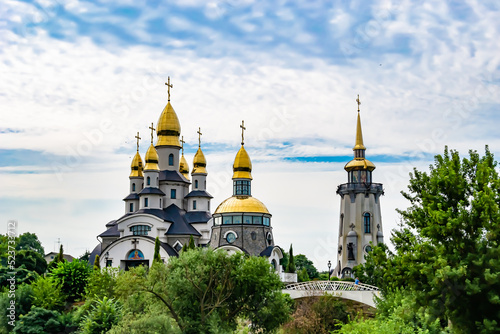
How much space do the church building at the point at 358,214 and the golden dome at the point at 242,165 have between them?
9651 millimetres

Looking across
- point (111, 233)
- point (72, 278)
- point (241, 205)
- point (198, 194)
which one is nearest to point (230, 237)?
point (241, 205)

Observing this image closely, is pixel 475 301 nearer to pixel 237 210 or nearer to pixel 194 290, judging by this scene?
pixel 194 290

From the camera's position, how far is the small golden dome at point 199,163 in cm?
6347

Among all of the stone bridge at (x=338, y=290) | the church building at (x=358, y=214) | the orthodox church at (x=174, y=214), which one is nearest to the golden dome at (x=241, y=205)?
the orthodox church at (x=174, y=214)

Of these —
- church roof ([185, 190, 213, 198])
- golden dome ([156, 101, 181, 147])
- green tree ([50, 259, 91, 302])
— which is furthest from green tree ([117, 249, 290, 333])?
golden dome ([156, 101, 181, 147])

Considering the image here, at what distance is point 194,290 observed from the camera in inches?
1139

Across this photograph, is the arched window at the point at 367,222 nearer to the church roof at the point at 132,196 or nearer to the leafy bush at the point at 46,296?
the church roof at the point at 132,196

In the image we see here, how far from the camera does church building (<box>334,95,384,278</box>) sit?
5809 cm

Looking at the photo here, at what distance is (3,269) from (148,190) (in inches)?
745

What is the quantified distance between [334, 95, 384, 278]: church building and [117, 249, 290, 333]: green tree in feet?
93.9

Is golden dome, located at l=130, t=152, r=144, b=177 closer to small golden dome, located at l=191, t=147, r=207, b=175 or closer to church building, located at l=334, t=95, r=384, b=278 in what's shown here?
small golden dome, located at l=191, t=147, r=207, b=175

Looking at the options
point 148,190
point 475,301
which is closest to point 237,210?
point 148,190

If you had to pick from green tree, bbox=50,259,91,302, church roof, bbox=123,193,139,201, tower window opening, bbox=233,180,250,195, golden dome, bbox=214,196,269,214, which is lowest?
green tree, bbox=50,259,91,302

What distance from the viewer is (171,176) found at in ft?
201
